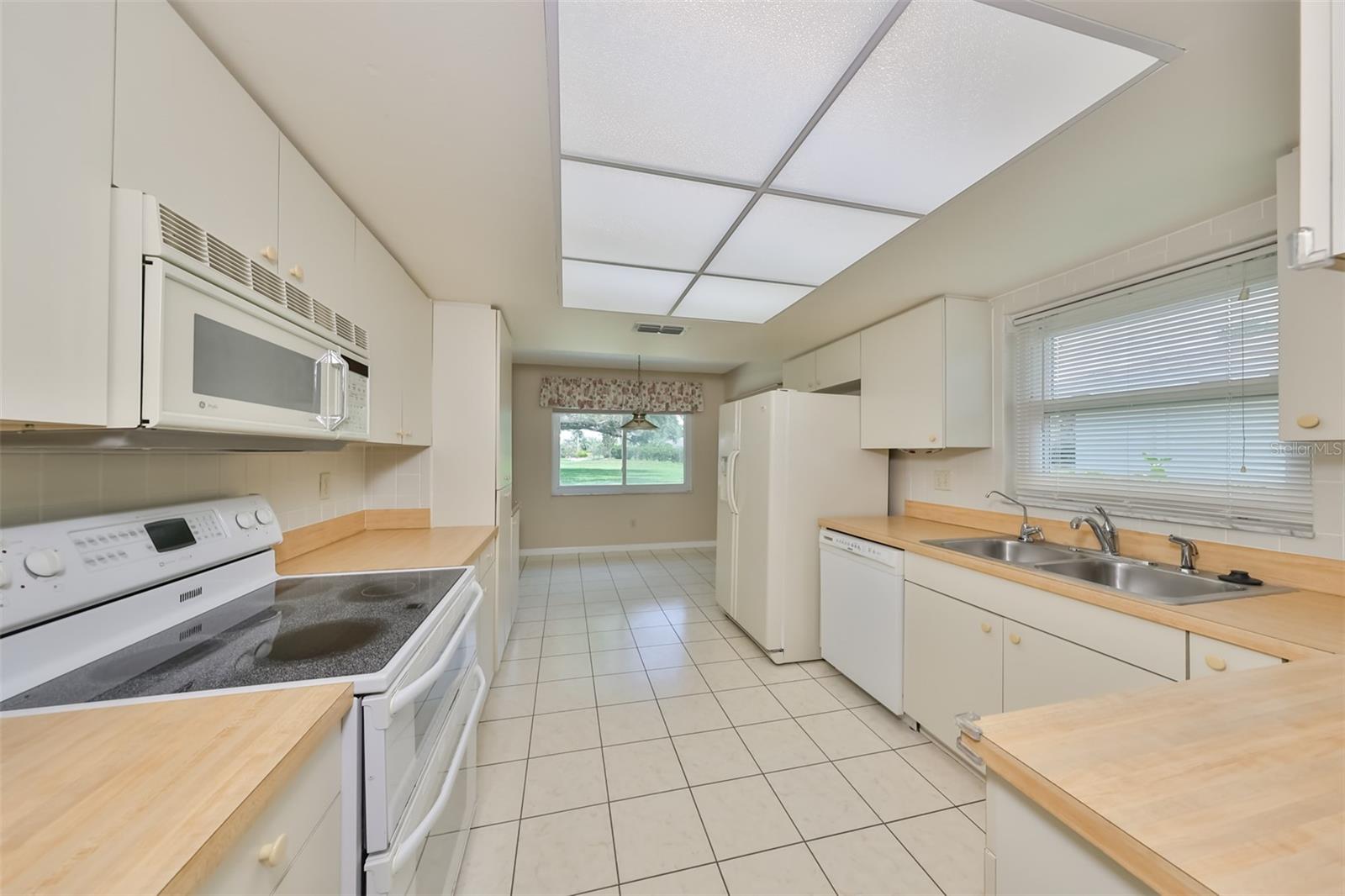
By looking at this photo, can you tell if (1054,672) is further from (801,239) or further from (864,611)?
(801,239)

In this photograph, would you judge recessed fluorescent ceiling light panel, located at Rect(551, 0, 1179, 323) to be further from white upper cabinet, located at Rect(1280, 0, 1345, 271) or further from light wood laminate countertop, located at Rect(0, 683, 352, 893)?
light wood laminate countertop, located at Rect(0, 683, 352, 893)

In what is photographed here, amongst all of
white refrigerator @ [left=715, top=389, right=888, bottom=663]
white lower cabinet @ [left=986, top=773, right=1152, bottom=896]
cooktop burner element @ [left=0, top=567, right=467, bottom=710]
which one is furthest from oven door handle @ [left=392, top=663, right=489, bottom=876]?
white refrigerator @ [left=715, top=389, right=888, bottom=663]

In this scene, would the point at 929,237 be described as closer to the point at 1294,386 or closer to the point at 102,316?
the point at 1294,386

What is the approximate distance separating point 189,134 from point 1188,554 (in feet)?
10.1

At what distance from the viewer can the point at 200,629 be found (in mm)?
1080

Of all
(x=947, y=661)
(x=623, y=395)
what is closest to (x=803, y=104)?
(x=947, y=661)

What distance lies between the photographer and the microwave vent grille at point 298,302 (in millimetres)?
1189

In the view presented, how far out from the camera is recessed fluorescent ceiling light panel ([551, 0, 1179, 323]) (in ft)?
2.72

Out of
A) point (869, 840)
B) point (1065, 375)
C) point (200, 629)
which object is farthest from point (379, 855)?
point (1065, 375)

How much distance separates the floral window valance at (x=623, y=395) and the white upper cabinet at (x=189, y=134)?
402 cm

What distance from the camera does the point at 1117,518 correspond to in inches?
74.7

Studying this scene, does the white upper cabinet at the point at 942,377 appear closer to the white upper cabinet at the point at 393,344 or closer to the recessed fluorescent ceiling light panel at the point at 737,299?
the recessed fluorescent ceiling light panel at the point at 737,299

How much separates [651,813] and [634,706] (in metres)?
0.69

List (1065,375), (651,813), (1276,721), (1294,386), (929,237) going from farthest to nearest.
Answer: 1. (1065,375)
2. (929,237)
3. (651,813)
4. (1294,386)
5. (1276,721)
